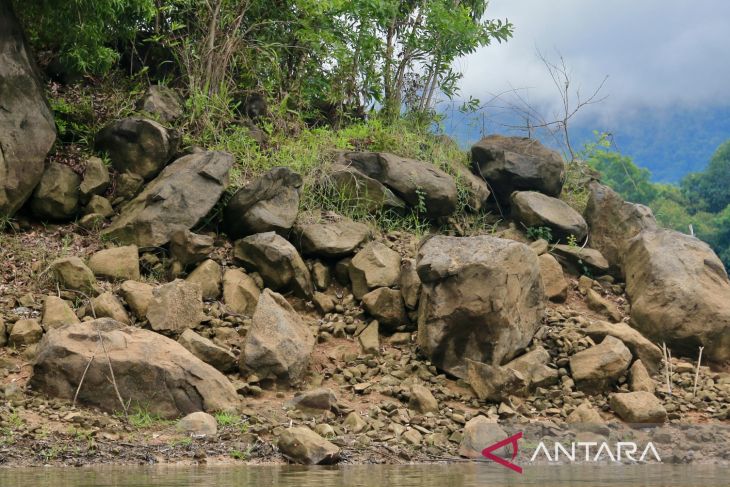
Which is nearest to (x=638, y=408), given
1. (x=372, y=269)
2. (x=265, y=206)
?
(x=372, y=269)

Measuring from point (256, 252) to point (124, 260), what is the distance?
1.26 metres

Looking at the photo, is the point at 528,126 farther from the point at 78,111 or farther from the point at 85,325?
the point at 85,325

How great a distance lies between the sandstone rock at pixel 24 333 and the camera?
305 inches

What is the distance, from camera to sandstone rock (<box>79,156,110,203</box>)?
30.9 ft

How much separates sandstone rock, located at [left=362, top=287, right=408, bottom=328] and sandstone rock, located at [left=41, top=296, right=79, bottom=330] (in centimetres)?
271

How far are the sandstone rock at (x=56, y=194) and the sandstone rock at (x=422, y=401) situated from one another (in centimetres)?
424

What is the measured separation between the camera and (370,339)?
8.52 metres

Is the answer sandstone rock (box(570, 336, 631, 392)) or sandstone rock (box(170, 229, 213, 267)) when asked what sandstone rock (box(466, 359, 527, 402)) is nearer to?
sandstone rock (box(570, 336, 631, 392))

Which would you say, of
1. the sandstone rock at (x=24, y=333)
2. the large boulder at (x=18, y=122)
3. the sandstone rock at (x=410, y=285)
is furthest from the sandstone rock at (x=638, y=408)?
the large boulder at (x=18, y=122)

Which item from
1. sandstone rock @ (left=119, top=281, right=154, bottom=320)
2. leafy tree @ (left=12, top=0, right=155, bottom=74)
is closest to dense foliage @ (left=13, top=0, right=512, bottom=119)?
leafy tree @ (left=12, top=0, right=155, bottom=74)

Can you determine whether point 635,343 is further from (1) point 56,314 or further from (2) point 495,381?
(1) point 56,314

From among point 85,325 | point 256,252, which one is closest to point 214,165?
point 256,252

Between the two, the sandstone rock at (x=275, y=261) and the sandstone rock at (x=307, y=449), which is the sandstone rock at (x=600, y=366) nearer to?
the sandstone rock at (x=275, y=261)

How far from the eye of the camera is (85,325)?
7207 mm
